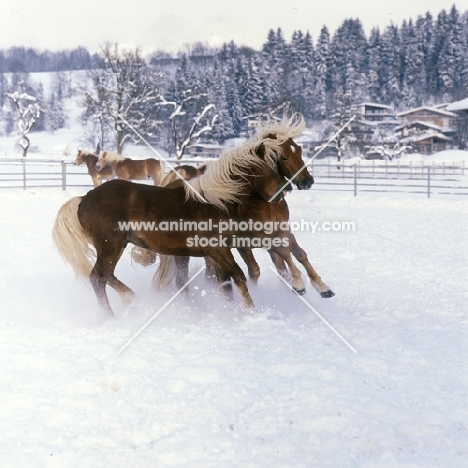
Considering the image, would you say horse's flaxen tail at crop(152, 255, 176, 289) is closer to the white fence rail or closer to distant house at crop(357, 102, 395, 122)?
the white fence rail

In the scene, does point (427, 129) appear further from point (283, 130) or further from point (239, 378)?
point (239, 378)

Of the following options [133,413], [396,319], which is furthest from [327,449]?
[396,319]

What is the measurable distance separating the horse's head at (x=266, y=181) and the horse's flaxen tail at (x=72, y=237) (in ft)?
5.72

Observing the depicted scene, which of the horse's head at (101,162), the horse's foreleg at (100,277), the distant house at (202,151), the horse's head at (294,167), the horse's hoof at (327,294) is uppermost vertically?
the distant house at (202,151)

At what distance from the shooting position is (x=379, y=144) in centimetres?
4200

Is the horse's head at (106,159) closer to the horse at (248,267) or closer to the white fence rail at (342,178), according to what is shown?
the white fence rail at (342,178)

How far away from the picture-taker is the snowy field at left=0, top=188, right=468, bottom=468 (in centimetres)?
229

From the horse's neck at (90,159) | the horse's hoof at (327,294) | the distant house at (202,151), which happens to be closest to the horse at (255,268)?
the horse's hoof at (327,294)

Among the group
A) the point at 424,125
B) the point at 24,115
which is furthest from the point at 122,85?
the point at 424,125

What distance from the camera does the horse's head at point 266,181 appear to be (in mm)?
4402

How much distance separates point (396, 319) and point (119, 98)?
23409mm

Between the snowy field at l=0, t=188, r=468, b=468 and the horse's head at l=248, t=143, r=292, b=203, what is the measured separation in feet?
3.35

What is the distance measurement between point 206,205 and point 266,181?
0.57 metres

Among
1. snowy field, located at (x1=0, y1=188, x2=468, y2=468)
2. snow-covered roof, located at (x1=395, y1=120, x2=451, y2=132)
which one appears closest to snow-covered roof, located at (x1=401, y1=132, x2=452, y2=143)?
snow-covered roof, located at (x1=395, y1=120, x2=451, y2=132)
